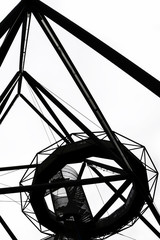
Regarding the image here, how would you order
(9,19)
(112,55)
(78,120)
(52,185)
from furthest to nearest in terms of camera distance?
(78,120), (52,185), (9,19), (112,55)

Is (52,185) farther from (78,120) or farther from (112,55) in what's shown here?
(112,55)

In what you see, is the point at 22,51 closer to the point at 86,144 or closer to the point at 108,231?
the point at 86,144

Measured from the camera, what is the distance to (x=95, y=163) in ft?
50.7

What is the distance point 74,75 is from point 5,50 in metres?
2.48

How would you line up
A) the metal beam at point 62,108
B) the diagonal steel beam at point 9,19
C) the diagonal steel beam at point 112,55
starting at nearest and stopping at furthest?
the diagonal steel beam at point 112,55, the diagonal steel beam at point 9,19, the metal beam at point 62,108

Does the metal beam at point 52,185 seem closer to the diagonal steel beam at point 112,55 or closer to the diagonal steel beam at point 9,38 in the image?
the diagonal steel beam at point 9,38

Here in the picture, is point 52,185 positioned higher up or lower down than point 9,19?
lower down

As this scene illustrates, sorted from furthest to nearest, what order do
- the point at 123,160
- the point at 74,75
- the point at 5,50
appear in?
1. the point at 123,160
2. the point at 74,75
3. the point at 5,50

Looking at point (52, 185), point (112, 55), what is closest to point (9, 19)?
point (112, 55)

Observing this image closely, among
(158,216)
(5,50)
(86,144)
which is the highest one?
(5,50)

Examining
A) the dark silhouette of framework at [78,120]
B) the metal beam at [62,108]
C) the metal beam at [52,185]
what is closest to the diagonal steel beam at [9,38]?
the dark silhouette of framework at [78,120]

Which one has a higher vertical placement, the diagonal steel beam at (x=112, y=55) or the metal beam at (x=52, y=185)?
the diagonal steel beam at (x=112, y=55)

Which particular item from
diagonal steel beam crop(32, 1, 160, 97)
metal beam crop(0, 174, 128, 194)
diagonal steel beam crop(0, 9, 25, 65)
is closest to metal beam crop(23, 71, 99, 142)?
metal beam crop(0, 174, 128, 194)

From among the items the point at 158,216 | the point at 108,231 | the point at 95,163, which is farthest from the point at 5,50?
the point at 108,231
